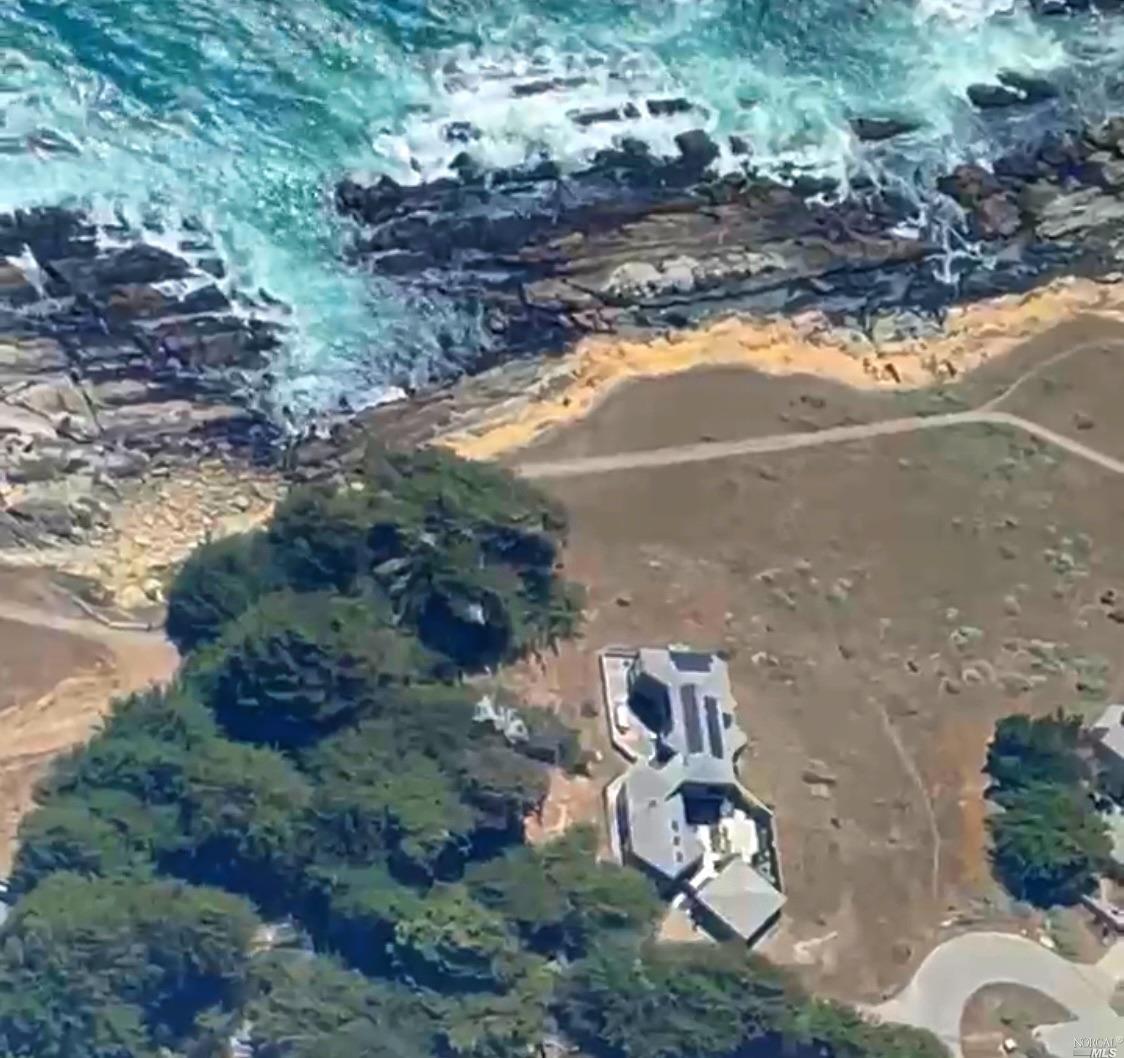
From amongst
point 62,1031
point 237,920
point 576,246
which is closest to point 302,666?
point 237,920

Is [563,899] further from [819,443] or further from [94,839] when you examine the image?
[819,443]

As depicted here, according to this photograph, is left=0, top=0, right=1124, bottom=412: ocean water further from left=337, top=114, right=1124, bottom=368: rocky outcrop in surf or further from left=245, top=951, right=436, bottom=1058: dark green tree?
left=245, top=951, right=436, bottom=1058: dark green tree

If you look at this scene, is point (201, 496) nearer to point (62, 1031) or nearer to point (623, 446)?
point (623, 446)

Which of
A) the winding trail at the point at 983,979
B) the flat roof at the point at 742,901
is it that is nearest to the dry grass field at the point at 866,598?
the winding trail at the point at 983,979

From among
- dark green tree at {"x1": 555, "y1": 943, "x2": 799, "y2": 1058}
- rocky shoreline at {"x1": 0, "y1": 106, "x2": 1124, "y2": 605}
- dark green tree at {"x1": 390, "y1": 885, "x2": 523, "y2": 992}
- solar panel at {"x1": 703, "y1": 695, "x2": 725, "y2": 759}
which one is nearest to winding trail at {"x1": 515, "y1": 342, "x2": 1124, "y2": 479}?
rocky shoreline at {"x1": 0, "y1": 106, "x2": 1124, "y2": 605}

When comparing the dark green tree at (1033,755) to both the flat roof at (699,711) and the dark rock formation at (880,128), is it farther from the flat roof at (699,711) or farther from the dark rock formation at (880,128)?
the dark rock formation at (880,128)

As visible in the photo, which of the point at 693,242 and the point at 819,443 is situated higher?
the point at 693,242

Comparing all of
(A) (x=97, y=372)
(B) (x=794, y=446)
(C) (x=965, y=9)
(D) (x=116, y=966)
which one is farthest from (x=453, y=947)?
(C) (x=965, y=9)
